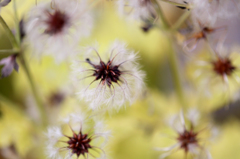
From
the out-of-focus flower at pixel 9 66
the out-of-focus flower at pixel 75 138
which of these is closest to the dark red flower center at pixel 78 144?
the out-of-focus flower at pixel 75 138

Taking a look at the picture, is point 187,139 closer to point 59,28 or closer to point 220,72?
point 220,72

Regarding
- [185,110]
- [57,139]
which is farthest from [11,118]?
[185,110]

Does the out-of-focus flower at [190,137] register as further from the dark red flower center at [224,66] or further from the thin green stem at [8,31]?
the thin green stem at [8,31]

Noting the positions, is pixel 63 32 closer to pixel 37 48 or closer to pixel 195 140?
pixel 37 48

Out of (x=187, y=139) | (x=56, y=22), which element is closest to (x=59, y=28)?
(x=56, y=22)

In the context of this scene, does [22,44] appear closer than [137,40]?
Yes

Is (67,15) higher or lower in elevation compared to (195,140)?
higher

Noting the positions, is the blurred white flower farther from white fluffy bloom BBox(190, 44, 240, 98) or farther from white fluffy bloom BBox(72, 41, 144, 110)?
white fluffy bloom BBox(72, 41, 144, 110)
